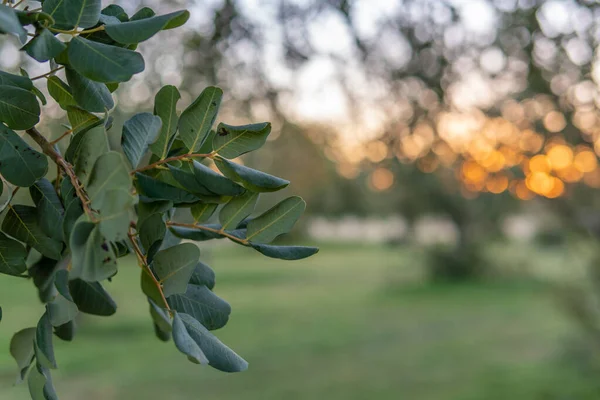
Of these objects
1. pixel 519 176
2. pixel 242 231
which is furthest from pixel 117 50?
pixel 519 176

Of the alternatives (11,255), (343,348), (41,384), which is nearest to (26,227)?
(11,255)

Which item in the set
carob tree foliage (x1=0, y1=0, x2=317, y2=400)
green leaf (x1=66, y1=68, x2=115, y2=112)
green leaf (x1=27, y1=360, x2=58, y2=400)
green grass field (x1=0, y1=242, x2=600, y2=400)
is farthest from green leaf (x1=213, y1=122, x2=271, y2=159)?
green grass field (x1=0, y1=242, x2=600, y2=400)

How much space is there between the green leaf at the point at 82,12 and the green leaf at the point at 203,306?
0.22m

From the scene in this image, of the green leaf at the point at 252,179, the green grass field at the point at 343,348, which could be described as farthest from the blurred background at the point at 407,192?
the green leaf at the point at 252,179

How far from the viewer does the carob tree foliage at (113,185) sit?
17.8 inches

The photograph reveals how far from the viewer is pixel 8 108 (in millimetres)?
531

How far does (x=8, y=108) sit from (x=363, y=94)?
3.60 metres

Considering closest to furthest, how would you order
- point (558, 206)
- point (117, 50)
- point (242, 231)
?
point (117, 50) → point (242, 231) → point (558, 206)

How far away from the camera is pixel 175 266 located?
1.60 ft

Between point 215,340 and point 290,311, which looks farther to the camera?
point 290,311

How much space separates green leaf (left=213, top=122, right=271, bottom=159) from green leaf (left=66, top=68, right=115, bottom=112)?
103 millimetres

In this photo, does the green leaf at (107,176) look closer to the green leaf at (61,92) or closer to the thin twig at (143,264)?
the thin twig at (143,264)

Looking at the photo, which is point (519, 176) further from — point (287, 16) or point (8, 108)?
point (8, 108)

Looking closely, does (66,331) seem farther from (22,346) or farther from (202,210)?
(202,210)
